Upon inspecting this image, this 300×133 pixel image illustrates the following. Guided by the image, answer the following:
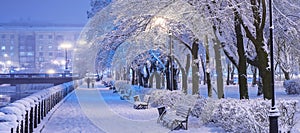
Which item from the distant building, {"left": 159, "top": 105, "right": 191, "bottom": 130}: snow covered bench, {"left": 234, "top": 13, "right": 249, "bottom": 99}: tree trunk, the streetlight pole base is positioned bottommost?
{"left": 159, "top": 105, "right": 191, "bottom": 130}: snow covered bench

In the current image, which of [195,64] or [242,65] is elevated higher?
[195,64]

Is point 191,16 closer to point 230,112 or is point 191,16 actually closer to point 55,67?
point 230,112

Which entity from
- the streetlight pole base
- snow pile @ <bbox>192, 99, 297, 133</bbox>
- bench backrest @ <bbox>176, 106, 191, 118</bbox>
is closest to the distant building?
bench backrest @ <bbox>176, 106, 191, 118</bbox>

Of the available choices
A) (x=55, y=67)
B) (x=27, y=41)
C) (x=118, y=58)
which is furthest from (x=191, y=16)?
(x=27, y=41)

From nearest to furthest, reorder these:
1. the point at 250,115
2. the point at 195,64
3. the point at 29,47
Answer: the point at 250,115, the point at 195,64, the point at 29,47

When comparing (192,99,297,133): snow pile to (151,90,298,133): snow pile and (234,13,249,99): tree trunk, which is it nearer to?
(151,90,298,133): snow pile

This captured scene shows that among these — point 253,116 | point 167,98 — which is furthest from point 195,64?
point 253,116

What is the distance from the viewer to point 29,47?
129 meters

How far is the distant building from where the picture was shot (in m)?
125

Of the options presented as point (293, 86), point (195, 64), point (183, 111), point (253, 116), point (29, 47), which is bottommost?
point (183, 111)

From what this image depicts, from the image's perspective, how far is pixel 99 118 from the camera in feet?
58.8

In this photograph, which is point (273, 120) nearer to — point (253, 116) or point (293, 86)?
point (253, 116)

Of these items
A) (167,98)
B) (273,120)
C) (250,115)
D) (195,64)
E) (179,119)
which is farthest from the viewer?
(195,64)

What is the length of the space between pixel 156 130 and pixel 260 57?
12.3 feet
